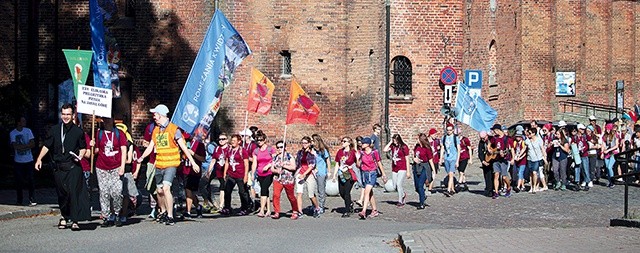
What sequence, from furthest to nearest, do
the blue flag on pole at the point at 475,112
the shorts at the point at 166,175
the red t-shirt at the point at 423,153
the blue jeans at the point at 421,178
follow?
the blue flag on pole at the point at 475,112 → the red t-shirt at the point at 423,153 → the blue jeans at the point at 421,178 → the shorts at the point at 166,175

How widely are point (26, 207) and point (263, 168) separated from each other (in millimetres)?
4189

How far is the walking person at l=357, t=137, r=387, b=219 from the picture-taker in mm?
24203

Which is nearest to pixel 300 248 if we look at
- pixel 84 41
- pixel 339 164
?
pixel 339 164

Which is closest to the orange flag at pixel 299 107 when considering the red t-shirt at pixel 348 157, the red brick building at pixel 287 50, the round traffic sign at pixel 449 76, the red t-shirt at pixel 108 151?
the red t-shirt at pixel 348 157

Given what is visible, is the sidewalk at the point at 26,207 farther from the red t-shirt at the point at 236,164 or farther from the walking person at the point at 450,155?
the walking person at the point at 450,155

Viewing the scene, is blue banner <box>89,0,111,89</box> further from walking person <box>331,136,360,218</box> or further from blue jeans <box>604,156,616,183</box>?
blue jeans <box>604,156,616,183</box>

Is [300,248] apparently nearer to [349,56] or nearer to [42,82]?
[349,56]

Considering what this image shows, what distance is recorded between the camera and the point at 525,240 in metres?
18.7

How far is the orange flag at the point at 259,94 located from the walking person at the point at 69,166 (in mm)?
4494

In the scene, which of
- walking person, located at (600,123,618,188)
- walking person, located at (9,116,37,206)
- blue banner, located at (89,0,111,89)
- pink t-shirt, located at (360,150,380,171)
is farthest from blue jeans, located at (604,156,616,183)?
walking person, located at (9,116,37,206)

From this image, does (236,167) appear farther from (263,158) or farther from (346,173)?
(346,173)

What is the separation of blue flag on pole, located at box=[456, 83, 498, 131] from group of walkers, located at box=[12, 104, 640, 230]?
2.46 ft

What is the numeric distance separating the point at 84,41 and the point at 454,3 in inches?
427

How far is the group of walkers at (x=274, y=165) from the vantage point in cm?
2091
